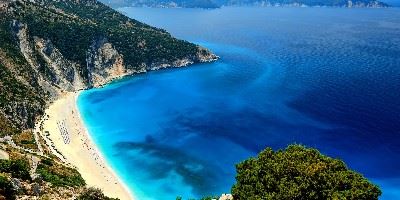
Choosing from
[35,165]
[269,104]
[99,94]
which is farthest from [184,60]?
[35,165]

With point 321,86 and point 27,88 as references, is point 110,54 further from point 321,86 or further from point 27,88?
point 321,86

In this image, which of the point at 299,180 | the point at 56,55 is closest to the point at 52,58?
the point at 56,55

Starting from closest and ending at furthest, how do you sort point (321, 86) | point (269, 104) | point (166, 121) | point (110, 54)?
point (166, 121) < point (269, 104) < point (321, 86) < point (110, 54)

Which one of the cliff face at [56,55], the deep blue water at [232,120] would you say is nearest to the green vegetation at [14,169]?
the deep blue water at [232,120]

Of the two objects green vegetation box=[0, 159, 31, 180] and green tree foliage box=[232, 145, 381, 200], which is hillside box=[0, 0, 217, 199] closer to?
green vegetation box=[0, 159, 31, 180]

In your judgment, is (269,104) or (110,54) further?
(110,54)

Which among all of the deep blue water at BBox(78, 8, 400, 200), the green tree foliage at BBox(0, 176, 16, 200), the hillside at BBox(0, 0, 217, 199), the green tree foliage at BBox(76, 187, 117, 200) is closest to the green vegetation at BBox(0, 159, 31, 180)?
the green tree foliage at BBox(76, 187, 117, 200)

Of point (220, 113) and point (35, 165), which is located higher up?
point (220, 113)
